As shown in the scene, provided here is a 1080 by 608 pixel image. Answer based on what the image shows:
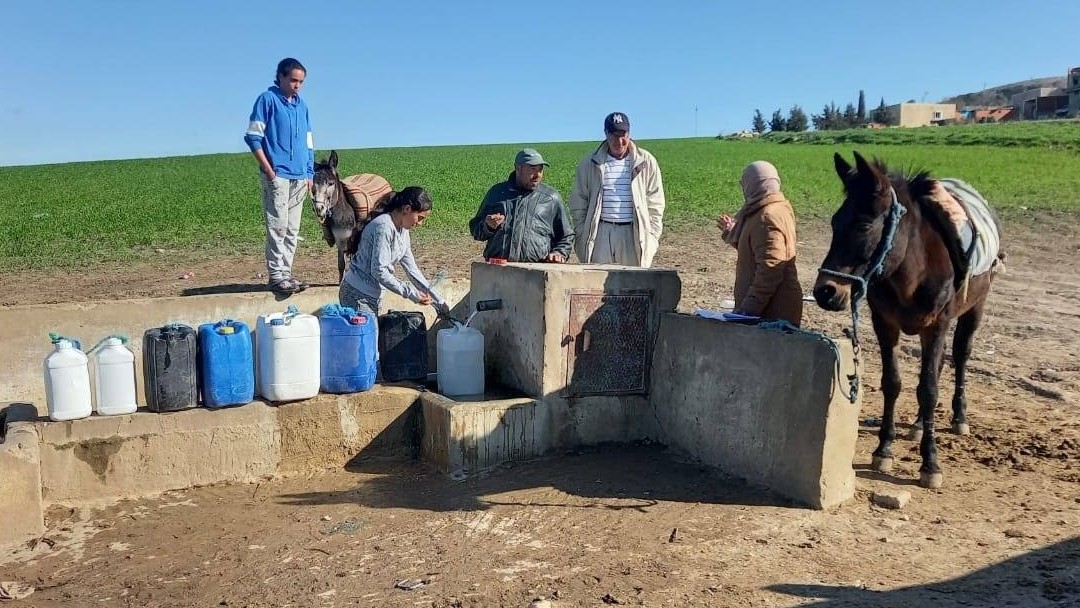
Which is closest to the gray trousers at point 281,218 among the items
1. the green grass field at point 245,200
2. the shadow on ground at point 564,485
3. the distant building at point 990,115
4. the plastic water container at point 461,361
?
the plastic water container at point 461,361

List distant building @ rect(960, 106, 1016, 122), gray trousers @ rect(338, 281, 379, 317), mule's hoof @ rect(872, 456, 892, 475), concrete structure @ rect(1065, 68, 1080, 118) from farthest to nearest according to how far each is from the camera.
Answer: distant building @ rect(960, 106, 1016, 122)
concrete structure @ rect(1065, 68, 1080, 118)
gray trousers @ rect(338, 281, 379, 317)
mule's hoof @ rect(872, 456, 892, 475)

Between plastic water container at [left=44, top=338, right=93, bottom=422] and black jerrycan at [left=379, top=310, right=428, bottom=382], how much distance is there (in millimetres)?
2069

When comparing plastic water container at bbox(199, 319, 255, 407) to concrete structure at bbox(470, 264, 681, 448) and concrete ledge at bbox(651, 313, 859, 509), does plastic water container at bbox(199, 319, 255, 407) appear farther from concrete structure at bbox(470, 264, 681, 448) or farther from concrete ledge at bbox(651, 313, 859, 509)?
concrete ledge at bbox(651, 313, 859, 509)

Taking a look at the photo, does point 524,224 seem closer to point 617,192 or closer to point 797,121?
point 617,192

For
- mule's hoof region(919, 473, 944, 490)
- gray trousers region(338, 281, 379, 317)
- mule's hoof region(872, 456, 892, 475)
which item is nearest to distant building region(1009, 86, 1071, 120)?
mule's hoof region(872, 456, 892, 475)

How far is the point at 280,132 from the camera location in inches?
298

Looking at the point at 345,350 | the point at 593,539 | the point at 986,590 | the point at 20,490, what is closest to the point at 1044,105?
the point at 345,350

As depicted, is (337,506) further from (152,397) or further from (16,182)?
(16,182)

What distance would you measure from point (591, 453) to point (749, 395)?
136 cm

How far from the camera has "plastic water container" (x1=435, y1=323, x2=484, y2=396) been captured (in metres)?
6.34

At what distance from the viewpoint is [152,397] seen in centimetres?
567

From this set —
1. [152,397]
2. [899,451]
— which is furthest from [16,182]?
[899,451]

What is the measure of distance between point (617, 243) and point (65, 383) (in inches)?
168

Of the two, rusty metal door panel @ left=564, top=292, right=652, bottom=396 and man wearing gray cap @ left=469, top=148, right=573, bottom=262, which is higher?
man wearing gray cap @ left=469, top=148, right=573, bottom=262
